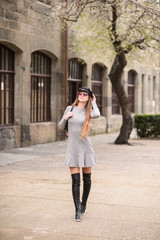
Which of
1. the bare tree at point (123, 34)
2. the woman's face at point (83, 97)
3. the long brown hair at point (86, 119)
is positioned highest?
the bare tree at point (123, 34)

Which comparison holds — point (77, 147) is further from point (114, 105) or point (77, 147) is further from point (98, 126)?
point (114, 105)

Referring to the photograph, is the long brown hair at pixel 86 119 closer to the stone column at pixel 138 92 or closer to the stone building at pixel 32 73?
the stone building at pixel 32 73

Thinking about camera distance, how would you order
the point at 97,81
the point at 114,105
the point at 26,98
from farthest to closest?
the point at 114,105
the point at 97,81
the point at 26,98

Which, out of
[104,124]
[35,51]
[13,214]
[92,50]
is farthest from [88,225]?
[104,124]

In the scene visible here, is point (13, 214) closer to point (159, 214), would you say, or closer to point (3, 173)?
point (159, 214)

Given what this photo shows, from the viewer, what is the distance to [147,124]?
1828 centimetres

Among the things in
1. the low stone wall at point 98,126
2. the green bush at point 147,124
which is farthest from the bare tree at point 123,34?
the low stone wall at point 98,126

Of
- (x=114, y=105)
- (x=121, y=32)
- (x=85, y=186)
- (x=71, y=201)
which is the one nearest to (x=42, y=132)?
(x=121, y=32)

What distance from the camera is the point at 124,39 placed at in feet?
47.9

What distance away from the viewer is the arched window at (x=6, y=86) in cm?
1396

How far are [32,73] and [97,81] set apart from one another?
643cm

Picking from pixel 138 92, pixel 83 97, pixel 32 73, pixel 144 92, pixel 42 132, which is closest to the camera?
pixel 83 97

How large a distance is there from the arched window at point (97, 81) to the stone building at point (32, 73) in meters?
0.97

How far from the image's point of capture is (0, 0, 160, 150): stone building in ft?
45.7
